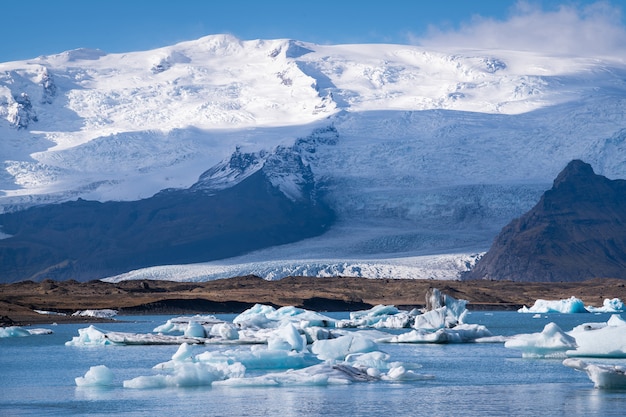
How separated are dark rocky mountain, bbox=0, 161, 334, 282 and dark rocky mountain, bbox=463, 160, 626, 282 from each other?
28266 mm

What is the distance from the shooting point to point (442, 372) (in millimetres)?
39875

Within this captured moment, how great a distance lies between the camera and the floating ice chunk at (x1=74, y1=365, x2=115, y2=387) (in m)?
35.0

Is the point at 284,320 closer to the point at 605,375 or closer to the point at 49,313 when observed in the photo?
the point at 605,375

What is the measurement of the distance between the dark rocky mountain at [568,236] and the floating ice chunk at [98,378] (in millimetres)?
94583

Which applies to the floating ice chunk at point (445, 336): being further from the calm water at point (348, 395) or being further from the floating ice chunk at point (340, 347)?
the floating ice chunk at point (340, 347)

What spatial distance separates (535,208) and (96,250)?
61.9m

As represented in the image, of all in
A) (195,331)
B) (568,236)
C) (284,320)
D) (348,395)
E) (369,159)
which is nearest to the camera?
(348,395)

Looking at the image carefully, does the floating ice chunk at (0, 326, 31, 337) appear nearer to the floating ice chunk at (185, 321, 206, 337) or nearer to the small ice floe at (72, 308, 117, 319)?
the floating ice chunk at (185, 321, 206, 337)

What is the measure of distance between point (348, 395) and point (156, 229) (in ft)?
477

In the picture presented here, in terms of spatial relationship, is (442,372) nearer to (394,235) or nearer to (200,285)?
(200,285)

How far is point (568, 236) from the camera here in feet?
482

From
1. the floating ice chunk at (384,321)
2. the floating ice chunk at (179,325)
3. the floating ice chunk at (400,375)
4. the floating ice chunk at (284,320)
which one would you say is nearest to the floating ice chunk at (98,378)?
the floating ice chunk at (400,375)

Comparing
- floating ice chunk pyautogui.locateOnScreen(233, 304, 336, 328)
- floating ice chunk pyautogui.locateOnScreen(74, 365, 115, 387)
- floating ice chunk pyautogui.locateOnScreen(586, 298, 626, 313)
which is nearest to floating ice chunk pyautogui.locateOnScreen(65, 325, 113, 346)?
floating ice chunk pyautogui.locateOnScreen(233, 304, 336, 328)

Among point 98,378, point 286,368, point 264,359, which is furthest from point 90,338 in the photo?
point 98,378
